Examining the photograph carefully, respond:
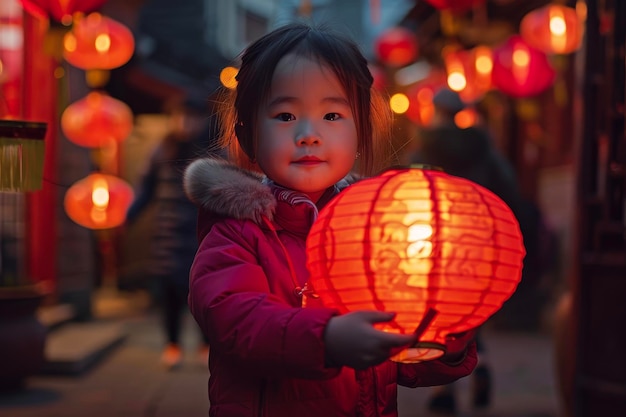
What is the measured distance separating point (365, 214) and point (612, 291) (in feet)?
11.5

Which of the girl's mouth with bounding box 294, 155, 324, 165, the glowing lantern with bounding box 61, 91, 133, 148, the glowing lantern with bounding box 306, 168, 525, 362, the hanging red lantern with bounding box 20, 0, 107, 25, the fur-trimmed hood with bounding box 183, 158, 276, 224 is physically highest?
the hanging red lantern with bounding box 20, 0, 107, 25

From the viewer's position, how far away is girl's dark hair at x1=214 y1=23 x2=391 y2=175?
8.02 feet

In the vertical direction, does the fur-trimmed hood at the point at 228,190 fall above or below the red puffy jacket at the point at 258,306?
above

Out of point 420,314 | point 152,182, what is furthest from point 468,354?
point 152,182

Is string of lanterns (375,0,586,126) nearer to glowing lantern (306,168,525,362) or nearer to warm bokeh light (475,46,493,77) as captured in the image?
warm bokeh light (475,46,493,77)

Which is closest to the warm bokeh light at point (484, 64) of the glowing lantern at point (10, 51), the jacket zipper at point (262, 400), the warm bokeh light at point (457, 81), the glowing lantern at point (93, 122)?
the warm bokeh light at point (457, 81)

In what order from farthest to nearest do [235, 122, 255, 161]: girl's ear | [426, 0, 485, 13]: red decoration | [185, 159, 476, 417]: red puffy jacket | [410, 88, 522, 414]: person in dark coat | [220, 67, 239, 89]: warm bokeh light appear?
[426, 0, 485, 13]: red decoration → [410, 88, 522, 414]: person in dark coat → [220, 67, 239, 89]: warm bokeh light → [235, 122, 255, 161]: girl's ear → [185, 159, 476, 417]: red puffy jacket

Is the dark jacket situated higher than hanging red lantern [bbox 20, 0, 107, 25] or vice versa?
hanging red lantern [bbox 20, 0, 107, 25]

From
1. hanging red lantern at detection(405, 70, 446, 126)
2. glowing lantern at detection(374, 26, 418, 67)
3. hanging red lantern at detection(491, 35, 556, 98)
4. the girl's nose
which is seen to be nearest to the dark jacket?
hanging red lantern at detection(491, 35, 556, 98)

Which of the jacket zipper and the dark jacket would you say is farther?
the dark jacket

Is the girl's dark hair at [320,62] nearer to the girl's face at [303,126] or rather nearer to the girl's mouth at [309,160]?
the girl's face at [303,126]

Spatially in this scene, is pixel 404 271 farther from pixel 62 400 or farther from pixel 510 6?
pixel 510 6

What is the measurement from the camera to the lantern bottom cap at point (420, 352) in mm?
2066

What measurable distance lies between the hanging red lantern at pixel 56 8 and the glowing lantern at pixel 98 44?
287 centimetres
